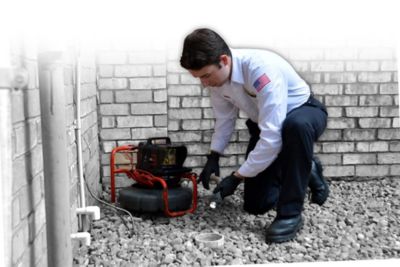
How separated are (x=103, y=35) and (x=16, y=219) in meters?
1.91

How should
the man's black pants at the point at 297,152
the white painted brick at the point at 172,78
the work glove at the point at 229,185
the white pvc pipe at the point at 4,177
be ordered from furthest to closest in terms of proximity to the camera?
the white painted brick at the point at 172,78 < the work glove at the point at 229,185 < the man's black pants at the point at 297,152 < the white pvc pipe at the point at 4,177

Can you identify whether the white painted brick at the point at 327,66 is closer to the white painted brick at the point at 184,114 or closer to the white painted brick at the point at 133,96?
the white painted brick at the point at 184,114

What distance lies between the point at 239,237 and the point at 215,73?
0.78 meters

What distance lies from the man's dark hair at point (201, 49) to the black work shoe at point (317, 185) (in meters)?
0.87

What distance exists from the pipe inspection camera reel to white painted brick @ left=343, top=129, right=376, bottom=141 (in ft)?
4.65

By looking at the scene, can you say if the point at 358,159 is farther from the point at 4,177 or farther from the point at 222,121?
the point at 4,177

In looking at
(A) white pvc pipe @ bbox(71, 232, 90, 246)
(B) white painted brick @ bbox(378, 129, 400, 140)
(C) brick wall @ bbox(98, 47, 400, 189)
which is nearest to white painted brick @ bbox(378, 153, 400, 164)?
(C) brick wall @ bbox(98, 47, 400, 189)

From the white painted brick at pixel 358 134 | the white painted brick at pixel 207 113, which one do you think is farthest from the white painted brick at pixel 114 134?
the white painted brick at pixel 358 134

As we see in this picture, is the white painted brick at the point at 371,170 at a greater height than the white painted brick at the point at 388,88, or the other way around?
the white painted brick at the point at 388,88

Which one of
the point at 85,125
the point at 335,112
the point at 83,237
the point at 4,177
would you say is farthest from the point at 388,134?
the point at 4,177

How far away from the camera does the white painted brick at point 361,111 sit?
328 cm

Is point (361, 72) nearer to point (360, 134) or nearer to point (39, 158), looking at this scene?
point (360, 134)

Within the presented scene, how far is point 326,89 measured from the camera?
10.6 feet

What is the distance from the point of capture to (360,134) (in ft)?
10.9
